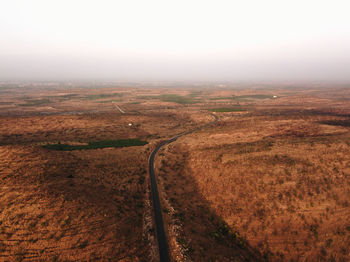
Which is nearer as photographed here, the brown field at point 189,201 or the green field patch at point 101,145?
the brown field at point 189,201

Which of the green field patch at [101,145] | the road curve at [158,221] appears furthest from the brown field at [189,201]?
the green field patch at [101,145]

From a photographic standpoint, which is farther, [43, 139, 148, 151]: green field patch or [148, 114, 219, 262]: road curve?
[43, 139, 148, 151]: green field patch

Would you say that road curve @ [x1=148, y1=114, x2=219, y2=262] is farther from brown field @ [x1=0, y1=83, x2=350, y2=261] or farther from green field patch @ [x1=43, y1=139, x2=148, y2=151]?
green field patch @ [x1=43, y1=139, x2=148, y2=151]

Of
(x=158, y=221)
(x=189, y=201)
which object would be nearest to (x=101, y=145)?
(x=189, y=201)

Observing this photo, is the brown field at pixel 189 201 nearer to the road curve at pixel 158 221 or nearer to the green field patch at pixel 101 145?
the road curve at pixel 158 221

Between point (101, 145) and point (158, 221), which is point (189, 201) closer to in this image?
point (158, 221)

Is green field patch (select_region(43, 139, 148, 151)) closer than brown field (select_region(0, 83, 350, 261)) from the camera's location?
No

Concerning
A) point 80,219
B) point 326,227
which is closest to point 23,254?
point 80,219

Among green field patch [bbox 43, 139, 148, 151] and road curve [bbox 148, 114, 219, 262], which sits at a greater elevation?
green field patch [bbox 43, 139, 148, 151]

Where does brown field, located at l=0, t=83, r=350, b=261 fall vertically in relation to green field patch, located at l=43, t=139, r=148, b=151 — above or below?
below

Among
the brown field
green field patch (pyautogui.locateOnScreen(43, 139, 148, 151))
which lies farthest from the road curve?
green field patch (pyautogui.locateOnScreen(43, 139, 148, 151))

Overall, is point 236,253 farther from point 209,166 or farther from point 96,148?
point 96,148
